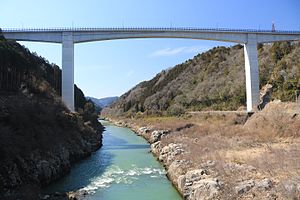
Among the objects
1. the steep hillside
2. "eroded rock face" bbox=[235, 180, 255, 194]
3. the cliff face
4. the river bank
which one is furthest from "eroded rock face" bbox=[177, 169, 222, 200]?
the steep hillside

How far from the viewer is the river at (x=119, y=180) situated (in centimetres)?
1521

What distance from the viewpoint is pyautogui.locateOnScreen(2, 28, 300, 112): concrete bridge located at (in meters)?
37.9

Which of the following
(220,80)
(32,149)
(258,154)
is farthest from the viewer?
(220,80)

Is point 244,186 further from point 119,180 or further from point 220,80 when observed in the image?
point 220,80

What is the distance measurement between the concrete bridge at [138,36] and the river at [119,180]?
50.2ft

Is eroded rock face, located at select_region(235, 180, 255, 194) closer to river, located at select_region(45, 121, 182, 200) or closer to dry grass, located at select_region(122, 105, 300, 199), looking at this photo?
dry grass, located at select_region(122, 105, 300, 199)

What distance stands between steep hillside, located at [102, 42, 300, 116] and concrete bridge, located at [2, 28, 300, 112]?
6.19 metres

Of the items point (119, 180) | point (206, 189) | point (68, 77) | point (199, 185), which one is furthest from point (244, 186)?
point (68, 77)

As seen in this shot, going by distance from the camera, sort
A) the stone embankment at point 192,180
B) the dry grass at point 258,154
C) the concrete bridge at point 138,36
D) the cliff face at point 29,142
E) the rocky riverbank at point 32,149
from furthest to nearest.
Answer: the concrete bridge at point 138,36 → the cliff face at point 29,142 → the rocky riverbank at point 32,149 → the stone embankment at point 192,180 → the dry grass at point 258,154

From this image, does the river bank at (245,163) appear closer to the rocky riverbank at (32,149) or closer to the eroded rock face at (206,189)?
the eroded rock face at (206,189)

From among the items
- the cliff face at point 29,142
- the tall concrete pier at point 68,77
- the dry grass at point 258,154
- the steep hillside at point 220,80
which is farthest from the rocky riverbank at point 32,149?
the steep hillside at point 220,80

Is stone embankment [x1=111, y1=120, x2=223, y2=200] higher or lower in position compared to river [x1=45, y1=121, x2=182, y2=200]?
higher

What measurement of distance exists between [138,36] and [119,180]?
25.5 metres

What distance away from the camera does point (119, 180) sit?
1795cm
